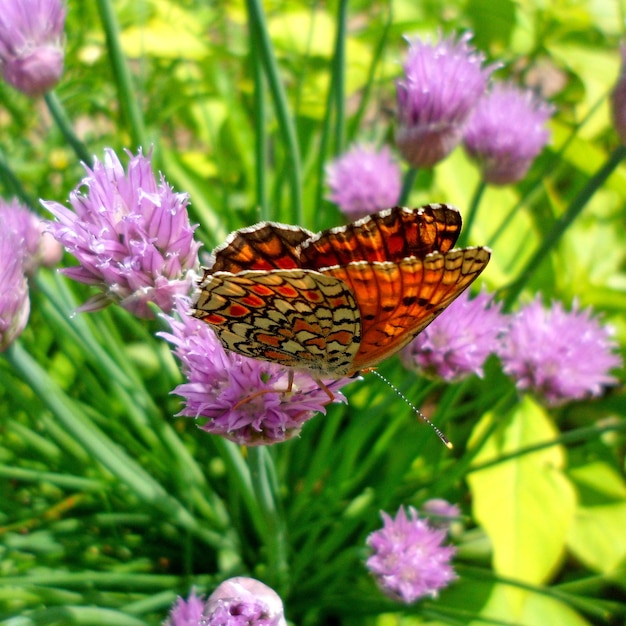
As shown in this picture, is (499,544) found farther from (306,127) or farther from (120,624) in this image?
(306,127)

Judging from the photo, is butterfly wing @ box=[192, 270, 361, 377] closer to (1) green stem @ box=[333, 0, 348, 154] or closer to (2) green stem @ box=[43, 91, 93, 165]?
(2) green stem @ box=[43, 91, 93, 165]

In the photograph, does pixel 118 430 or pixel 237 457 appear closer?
pixel 237 457

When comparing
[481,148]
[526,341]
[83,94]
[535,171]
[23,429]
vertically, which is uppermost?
[535,171]

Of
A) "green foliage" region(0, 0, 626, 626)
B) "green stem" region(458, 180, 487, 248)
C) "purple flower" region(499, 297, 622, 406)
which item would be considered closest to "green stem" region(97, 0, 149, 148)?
"green foliage" region(0, 0, 626, 626)

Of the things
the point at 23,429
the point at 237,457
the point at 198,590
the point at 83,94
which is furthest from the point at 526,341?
the point at 83,94

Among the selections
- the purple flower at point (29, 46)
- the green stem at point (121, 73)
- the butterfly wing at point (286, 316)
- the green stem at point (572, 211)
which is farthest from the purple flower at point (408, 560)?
the purple flower at point (29, 46)

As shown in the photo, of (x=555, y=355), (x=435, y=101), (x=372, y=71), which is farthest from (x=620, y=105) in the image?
(x=372, y=71)

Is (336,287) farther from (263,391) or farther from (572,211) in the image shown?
(572,211)

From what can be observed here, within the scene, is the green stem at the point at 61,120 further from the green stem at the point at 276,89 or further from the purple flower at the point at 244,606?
the purple flower at the point at 244,606
